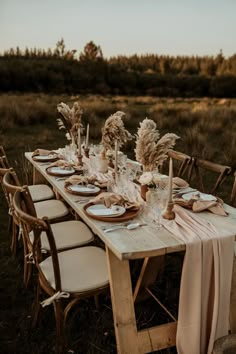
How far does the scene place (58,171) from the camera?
3365 millimetres

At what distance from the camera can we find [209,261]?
1.99m

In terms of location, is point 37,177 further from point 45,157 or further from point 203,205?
point 203,205

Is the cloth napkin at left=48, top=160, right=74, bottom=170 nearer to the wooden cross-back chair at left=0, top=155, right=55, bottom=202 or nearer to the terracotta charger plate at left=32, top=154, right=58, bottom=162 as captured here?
the terracotta charger plate at left=32, top=154, right=58, bottom=162

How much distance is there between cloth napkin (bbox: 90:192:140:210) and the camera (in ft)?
7.71

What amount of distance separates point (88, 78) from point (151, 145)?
20.7 meters

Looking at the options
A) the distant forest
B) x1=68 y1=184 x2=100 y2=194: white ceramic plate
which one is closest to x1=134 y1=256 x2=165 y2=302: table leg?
x1=68 y1=184 x2=100 y2=194: white ceramic plate

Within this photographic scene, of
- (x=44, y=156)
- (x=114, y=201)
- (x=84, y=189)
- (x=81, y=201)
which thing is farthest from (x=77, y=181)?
(x=44, y=156)

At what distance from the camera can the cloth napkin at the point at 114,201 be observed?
7.71 feet

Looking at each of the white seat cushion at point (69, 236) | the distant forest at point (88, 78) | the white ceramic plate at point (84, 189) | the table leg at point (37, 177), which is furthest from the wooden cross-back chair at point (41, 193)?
the distant forest at point (88, 78)

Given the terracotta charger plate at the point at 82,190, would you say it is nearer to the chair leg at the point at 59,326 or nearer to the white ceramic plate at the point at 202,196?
the white ceramic plate at the point at 202,196

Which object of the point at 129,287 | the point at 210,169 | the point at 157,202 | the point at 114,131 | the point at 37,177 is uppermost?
the point at 114,131

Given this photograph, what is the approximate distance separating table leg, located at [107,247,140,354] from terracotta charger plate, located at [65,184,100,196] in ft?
2.41

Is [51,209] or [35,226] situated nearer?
[35,226]

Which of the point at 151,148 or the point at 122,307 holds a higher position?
the point at 151,148
